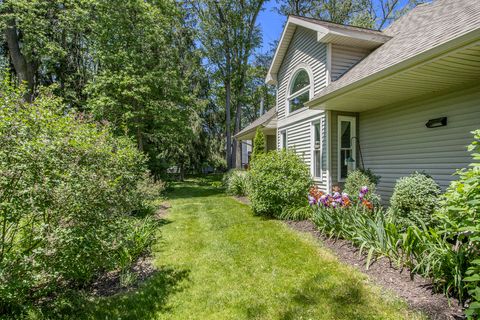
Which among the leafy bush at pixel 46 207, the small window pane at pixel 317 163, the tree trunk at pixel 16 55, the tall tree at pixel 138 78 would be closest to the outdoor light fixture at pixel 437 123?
the small window pane at pixel 317 163

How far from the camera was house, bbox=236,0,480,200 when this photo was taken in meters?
4.25

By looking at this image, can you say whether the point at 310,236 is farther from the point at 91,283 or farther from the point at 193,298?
the point at 91,283

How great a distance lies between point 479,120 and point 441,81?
953 mm

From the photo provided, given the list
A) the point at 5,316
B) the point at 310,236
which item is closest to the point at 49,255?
the point at 5,316

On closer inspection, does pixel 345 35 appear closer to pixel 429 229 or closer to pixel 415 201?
pixel 415 201

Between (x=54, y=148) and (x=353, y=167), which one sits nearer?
(x=54, y=148)

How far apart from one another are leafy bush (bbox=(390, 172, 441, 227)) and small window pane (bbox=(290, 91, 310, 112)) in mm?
4725

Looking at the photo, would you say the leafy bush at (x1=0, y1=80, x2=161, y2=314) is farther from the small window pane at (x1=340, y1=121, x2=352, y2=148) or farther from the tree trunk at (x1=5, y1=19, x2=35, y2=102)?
the tree trunk at (x1=5, y1=19, x2=35, y2=102)

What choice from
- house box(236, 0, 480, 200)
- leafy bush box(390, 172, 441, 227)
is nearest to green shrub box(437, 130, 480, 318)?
leafy bush box(390, 172, 441, 227)

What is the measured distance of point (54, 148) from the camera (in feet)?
9.33

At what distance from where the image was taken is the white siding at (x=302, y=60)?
7.81 metres

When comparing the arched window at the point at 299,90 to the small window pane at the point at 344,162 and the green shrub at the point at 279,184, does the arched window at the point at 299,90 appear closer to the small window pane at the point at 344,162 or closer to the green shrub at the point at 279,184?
the small window pane at the point at 344,162

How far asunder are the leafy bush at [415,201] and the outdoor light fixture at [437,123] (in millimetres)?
1260

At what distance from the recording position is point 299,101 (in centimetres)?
921
